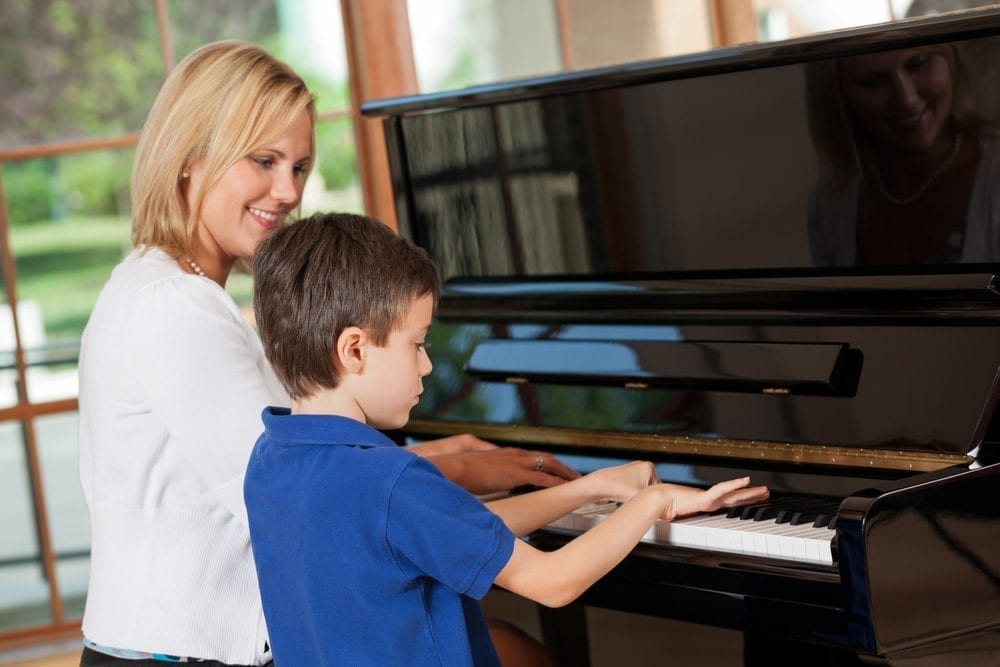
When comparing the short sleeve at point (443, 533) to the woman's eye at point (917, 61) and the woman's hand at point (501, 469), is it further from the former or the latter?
the woman's eye at point (917, 61)

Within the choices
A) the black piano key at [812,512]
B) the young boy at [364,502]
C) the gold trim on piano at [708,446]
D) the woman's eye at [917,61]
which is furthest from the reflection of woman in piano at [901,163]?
the young boy at [364,502]

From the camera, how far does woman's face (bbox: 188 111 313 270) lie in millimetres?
1918

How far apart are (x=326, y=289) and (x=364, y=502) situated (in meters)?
0.24

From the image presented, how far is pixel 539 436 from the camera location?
2.21m

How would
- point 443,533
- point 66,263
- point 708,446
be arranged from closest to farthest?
1. point 443,533
2. point 708,446
3. point 66,263

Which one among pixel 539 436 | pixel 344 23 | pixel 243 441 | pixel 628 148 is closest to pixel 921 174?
pixel 628 148

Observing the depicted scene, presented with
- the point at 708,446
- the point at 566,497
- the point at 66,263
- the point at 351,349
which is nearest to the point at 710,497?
the point at 566,497

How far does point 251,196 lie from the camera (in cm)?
193

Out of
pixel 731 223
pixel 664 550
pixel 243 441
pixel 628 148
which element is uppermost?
pixel 628 148

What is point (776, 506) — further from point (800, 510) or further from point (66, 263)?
point (66, 263)

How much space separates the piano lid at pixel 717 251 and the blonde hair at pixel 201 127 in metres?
0.58

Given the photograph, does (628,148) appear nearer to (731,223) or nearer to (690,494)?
(731,223)

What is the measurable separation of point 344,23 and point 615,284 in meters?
1.87

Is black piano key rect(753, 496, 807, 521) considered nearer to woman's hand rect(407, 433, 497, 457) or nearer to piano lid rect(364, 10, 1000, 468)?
piano lid rect(364, 10, 1000, 468)
